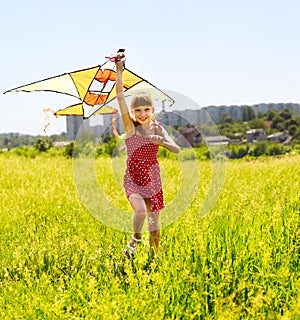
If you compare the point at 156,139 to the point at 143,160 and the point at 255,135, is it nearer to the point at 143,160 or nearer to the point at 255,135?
the point at 143,160

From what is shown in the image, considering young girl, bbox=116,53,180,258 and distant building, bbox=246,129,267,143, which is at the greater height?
young girl, bbox=116,53,180,258

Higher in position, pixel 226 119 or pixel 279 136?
pixel 226 119

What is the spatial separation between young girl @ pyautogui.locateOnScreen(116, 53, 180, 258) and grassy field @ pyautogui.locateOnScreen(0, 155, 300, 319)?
8.0 inches

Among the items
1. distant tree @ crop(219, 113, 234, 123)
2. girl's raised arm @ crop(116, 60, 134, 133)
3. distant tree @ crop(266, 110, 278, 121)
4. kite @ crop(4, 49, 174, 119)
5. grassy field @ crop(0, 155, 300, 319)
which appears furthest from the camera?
distant tree @ crop(266, 110, 278, 121)

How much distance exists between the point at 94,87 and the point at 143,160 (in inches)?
38.2

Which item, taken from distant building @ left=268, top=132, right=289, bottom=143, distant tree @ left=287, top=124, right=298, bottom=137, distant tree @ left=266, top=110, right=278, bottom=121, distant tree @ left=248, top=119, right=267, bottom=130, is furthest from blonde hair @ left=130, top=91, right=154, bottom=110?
distant tree @ left=266, top=110, right=278, bottom=121

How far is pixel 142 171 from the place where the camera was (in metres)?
4.52

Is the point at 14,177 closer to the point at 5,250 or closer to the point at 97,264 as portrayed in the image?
the point at 5,250

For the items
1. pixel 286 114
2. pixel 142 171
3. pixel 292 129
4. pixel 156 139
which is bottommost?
pixel 292 129

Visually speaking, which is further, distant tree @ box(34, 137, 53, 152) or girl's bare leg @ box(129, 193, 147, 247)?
distant tree @ box(34, 137, 53, 152)

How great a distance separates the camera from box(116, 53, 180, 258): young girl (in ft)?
14.6

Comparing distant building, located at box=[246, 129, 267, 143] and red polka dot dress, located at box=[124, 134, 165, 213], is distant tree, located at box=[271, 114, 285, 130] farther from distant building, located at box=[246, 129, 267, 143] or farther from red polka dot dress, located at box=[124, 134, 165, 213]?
red polka dot dress, located at box=[124, 134, 165, 213]

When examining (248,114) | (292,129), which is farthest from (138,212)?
(292,129)

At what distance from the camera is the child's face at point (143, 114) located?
449cm
